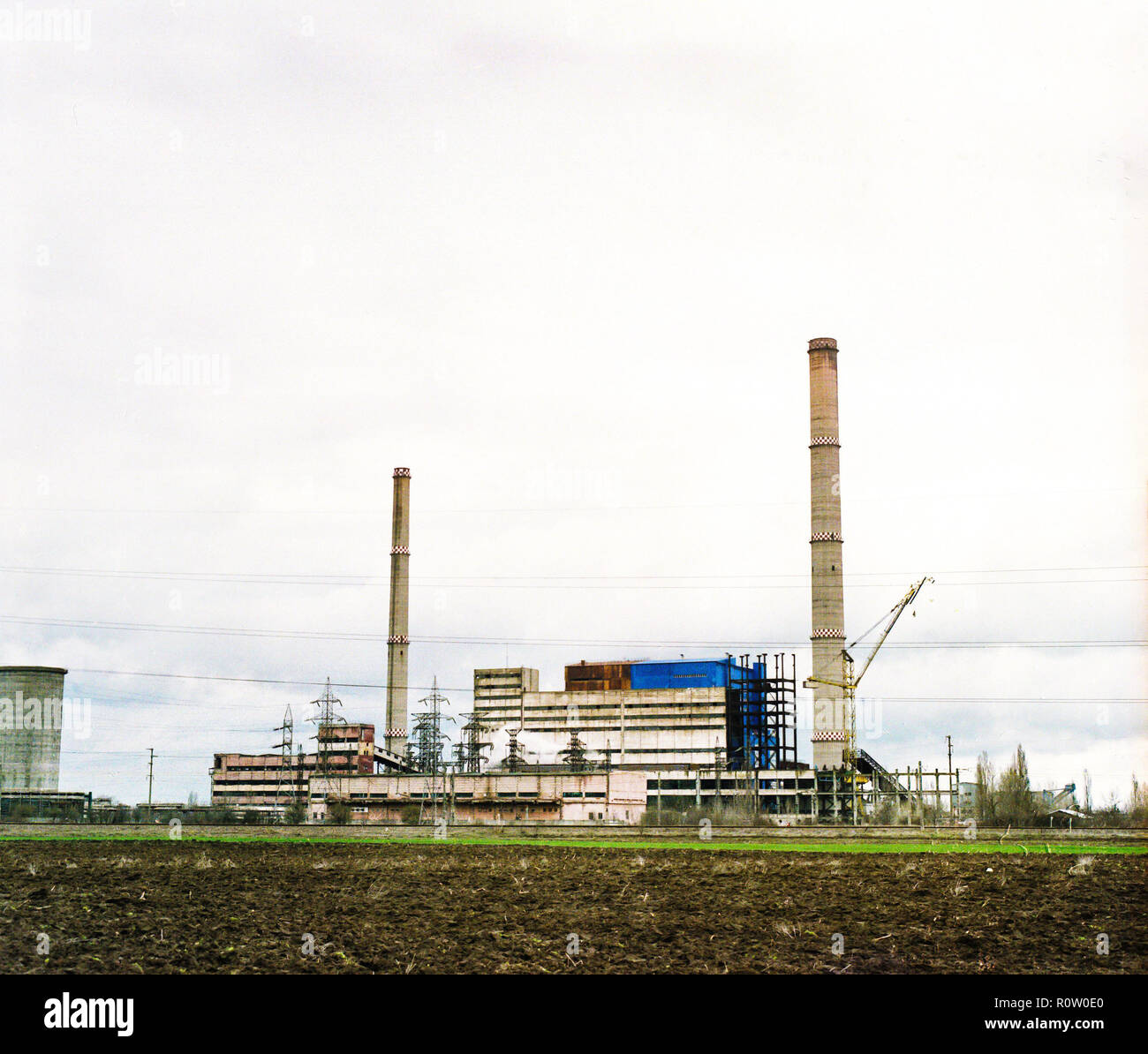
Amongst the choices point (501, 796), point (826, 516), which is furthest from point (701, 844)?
point (501, 796)

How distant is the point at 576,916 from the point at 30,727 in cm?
6935

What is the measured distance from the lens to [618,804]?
91.3 m

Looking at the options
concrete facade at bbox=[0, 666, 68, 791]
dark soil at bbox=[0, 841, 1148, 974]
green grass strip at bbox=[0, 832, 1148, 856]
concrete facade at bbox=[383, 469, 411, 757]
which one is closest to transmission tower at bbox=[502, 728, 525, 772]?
concrete facade at bbox=[383, 469, 411, 757]

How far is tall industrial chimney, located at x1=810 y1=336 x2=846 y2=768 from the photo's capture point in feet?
277

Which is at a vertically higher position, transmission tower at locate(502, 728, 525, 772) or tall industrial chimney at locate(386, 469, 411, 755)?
tall industrial chimney at locate(386, 469, 411, 755)

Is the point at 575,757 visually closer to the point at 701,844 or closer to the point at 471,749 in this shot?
the point at 471,749

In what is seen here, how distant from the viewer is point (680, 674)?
129375 mm

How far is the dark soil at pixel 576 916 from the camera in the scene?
15219 millimetres

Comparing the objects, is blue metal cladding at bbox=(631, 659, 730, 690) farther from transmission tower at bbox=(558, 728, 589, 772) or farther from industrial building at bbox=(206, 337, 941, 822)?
transmission tower at bbox=(558, 728, 589, 772)

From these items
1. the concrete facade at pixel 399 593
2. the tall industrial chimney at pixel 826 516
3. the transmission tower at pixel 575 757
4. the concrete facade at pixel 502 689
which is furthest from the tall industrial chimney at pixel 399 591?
the concrete facade at pixel 502 689
